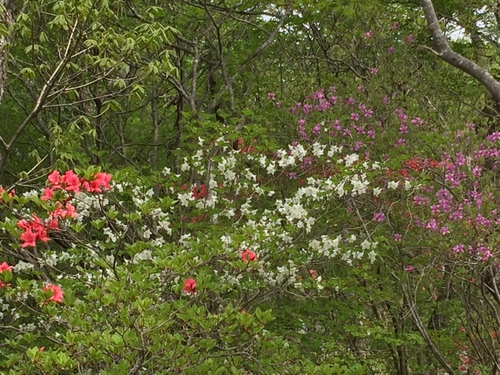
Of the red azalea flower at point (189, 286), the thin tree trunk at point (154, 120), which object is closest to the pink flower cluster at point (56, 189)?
the red azalea flower at point (189, 286)

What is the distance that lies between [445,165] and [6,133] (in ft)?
27.7

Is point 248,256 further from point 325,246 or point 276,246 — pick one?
point 325,246

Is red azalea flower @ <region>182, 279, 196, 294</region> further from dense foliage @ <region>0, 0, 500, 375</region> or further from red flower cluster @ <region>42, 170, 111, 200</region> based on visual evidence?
red flower cluster @ <region>42, 170, 111, 200</region>

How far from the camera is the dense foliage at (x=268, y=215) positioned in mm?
3799

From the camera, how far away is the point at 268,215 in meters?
6.01

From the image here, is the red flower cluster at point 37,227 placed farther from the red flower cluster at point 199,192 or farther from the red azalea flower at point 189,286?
the red flower cluster at point 199,192

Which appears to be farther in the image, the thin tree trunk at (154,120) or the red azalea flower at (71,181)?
the thin tree trunk at (154,120)

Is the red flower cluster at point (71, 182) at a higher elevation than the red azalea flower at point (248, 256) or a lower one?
higher

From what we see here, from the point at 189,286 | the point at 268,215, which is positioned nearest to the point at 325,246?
the point at 268,215

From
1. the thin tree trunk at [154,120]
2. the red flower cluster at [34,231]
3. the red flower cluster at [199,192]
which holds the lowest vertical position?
the red flower cluster at [34,231]

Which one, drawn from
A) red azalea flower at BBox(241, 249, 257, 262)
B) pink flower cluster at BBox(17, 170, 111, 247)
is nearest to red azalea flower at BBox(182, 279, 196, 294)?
red azalea flower at BBox(241, 249, 257, 262)

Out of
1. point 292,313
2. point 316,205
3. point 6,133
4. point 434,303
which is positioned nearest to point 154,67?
point 316,205

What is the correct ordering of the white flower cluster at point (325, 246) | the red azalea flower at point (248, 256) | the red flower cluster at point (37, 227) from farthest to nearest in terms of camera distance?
the white flower cluster at point (325, 246)
the red azalea flower at point (248, 256)
the red flower cluster at point (37, 227)

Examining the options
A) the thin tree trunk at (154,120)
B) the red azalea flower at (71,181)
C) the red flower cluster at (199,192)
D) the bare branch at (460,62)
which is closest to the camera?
the bare branch at (460,62)
